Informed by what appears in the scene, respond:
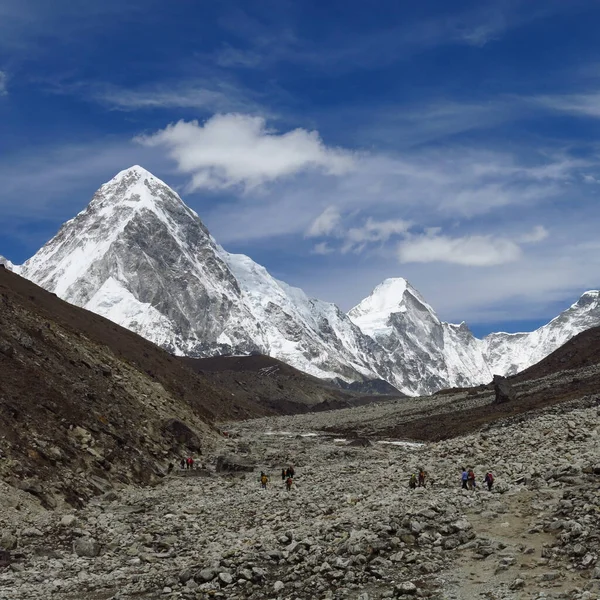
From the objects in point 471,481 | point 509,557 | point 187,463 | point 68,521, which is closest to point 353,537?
point 509,557

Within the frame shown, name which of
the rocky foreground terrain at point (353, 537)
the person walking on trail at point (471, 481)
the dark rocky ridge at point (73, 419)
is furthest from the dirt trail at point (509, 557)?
the dark rocky ridge at point (73, 419)

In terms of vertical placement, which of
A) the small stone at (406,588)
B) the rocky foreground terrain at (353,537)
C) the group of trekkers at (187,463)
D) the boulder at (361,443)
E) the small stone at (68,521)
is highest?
the group of trekkers at (187,463)

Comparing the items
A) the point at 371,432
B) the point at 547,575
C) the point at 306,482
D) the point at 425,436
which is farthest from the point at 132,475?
the point at 371,432

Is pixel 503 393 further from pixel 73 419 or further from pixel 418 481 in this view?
pixel 418 481

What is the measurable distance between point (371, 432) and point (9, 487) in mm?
70156

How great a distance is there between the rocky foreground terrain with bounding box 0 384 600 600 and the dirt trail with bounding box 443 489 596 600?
5 centimetres

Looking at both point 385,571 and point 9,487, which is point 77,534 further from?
point 385,571

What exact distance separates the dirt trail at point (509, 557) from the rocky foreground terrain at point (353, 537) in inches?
1.9

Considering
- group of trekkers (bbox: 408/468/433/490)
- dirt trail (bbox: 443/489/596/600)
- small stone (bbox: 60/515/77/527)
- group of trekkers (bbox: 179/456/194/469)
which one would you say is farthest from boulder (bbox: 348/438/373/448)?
dirt trail (bbox: 443/489/596/600)

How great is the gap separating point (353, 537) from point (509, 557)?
15.8 ft

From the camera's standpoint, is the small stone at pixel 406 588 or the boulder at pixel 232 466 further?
the boulder at pixel 232 466

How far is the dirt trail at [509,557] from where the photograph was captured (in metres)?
19.1

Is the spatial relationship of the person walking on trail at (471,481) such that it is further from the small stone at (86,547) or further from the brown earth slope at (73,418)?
the brown earth slope at (73,418)

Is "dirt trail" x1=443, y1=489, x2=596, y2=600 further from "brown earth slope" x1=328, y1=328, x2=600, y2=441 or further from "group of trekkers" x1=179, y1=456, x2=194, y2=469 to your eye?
"brown earth slope" x1=328, y1=328, x2=600, y2=441
